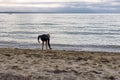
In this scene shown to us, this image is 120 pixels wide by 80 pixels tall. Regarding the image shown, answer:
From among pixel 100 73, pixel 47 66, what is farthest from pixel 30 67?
pixel 100 73

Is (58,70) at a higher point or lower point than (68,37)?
higher

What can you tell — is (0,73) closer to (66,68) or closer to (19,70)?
(19,70)

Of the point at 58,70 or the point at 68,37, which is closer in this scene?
the point at 58,70

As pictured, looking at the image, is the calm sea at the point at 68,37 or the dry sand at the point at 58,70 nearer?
the dry sand at the point at 58,70

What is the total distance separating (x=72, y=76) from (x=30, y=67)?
2.04 m

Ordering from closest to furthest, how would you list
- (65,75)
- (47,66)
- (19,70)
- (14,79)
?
(14,79)
(65,75)
(19,70)
(47,66)

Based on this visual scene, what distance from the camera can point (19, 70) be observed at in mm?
10695

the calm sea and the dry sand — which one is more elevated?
the dry sand

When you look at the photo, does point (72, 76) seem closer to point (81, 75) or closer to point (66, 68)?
point (81, 75)

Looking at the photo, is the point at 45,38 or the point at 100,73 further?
the point at 45,38

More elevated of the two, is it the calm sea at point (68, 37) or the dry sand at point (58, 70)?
the dry sand at point (58, 70)

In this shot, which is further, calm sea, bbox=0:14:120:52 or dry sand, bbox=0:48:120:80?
calm sea, bbox=0:14:120:52

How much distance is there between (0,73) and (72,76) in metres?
2.30

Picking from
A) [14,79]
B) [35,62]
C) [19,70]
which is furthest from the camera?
[35,62]
